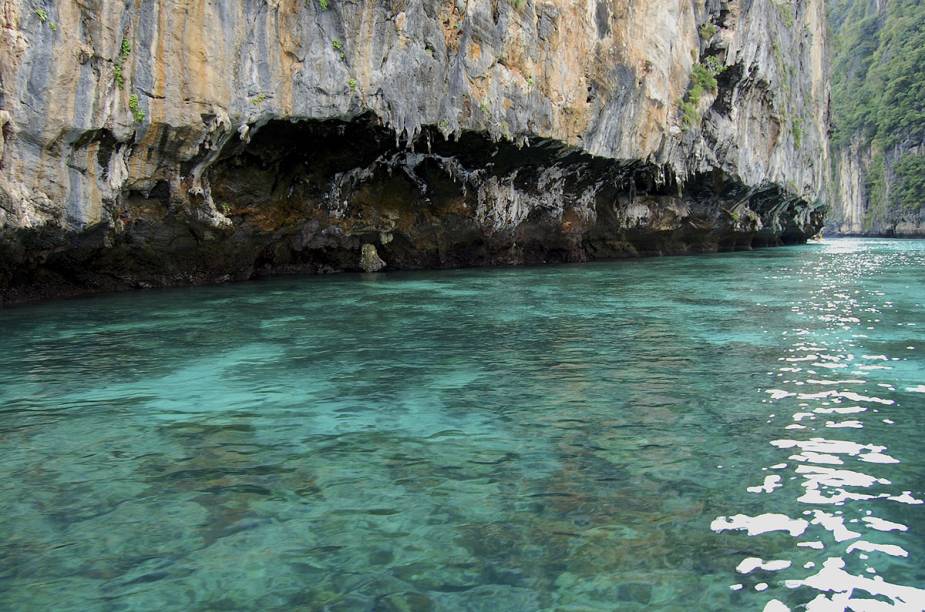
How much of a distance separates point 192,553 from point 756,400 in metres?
3.95

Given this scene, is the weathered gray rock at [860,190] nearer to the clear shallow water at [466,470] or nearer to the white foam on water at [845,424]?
the clear shallow water at [466,470]

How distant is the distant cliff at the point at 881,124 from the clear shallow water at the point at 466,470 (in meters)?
57.8

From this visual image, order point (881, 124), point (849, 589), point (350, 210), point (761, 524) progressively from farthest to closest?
1. point (881, 124)
2. point (350, 210)
3. point (761, 524)
4. point (849, 589)

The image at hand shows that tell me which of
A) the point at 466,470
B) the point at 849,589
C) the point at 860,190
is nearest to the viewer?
the point at 849,589

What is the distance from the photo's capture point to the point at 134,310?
34.9 ft

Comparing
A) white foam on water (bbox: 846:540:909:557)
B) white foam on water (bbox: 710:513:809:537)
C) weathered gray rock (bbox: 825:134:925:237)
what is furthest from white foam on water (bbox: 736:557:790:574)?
weathered gray rock (bbox: 825:134:925:237)

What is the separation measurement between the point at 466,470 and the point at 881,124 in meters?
72.0

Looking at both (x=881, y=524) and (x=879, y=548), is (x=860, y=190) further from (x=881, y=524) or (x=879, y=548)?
(x=879, y=548)

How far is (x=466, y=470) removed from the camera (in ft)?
12.4

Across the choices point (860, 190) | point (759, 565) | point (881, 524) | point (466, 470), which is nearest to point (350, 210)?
point (466, 470)

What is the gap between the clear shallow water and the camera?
8.73 feet

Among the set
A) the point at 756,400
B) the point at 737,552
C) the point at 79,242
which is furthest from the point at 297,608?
the point at 79,242

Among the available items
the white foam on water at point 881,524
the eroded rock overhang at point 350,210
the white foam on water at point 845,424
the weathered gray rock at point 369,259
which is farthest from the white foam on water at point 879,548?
the weathered gray rock at point 369,259

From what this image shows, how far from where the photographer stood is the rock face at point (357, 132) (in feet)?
31.9
